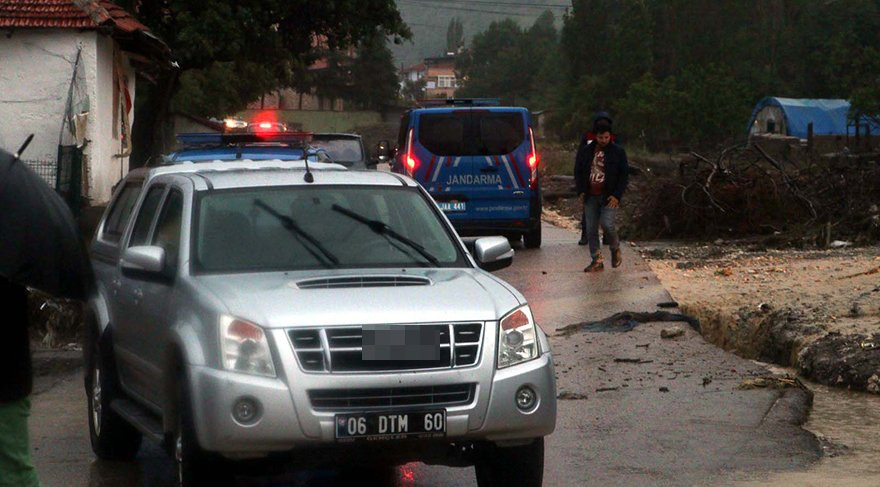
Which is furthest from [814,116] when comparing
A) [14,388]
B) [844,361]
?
[14,388]

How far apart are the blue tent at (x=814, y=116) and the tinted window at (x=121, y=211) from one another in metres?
60.9

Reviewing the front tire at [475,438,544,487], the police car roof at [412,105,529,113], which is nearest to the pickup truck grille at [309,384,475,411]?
the front tire at [475,438,544,487]

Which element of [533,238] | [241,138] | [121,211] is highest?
[121,211]

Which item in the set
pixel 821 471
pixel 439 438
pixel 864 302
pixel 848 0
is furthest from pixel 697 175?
pixel 848 0

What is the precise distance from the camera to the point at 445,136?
66.0ft

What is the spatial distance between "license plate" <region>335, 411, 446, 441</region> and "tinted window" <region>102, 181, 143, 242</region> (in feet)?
9.12

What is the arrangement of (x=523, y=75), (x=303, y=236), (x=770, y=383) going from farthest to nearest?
(x=523, y=75)
(x=770, y=383)
(x=303, y=236)

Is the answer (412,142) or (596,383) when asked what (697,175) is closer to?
(412,142)

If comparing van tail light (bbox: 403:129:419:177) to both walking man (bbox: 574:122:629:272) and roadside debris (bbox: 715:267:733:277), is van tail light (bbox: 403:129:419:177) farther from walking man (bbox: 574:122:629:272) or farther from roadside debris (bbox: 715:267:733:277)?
roadside debris (bbox: 715:267:733:277)

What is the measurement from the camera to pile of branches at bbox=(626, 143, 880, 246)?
20.7 m

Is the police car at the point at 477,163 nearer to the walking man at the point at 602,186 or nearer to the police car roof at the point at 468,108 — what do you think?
the police car roof at the point at 468,108

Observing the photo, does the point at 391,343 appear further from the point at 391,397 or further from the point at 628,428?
the point at 628,428

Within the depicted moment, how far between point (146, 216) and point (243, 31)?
2858 centimetres

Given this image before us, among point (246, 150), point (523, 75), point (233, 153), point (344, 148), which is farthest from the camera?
point (523, 75)
